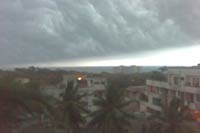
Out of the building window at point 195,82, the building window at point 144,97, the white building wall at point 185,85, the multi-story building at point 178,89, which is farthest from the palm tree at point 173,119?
the building window at point 144,97

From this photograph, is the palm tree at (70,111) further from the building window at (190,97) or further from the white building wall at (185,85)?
the building window at (190,97)

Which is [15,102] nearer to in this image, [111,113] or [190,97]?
[111,113]

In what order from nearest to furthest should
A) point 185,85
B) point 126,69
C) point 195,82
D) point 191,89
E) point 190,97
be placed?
1. point 191,89
2. point 195,82
3. point 190,97
4. point 185,85
5. point 126,69

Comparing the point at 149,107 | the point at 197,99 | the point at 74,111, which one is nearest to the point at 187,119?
the point at 74,111

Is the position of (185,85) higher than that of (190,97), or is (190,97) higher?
(185,85)

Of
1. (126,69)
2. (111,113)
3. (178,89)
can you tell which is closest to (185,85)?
(178,89)

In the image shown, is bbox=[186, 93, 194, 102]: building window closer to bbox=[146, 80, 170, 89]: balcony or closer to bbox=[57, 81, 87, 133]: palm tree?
bbox=[146, 80, 170, 89]: balcony

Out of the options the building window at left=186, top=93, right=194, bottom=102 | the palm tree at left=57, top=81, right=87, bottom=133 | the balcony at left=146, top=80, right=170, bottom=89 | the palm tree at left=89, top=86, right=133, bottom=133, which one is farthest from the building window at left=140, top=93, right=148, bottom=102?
the palm tree at left=89, top=86, right=133, bottom=133
